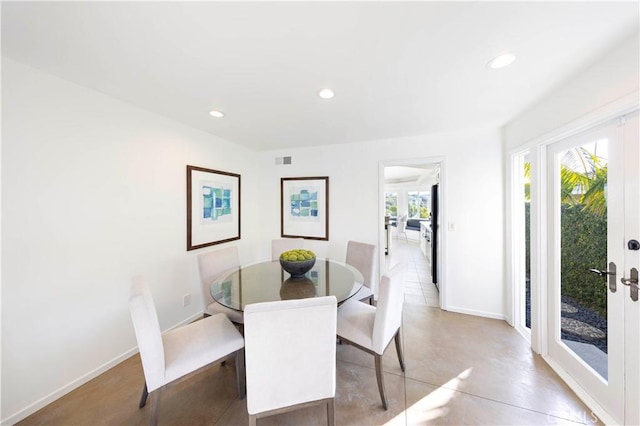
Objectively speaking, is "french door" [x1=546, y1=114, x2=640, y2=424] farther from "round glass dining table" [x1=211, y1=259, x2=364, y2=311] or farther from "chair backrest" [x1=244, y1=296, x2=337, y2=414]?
"chair backrest" [x1=244, y1=296, x2=337, y2=414]

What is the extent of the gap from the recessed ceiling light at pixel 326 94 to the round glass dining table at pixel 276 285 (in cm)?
162

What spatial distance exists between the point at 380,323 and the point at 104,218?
2413 millimetres

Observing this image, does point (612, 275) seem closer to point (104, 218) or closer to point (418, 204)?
point (104, 218)

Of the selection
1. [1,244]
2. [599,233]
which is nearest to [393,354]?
[599,233]

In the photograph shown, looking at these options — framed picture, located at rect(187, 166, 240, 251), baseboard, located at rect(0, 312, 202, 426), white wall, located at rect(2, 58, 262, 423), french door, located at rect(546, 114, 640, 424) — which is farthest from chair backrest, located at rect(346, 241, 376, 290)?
baseboard, located at rect(0, 312, 202, 426)

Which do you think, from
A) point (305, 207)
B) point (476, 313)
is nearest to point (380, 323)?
point (476, 313)

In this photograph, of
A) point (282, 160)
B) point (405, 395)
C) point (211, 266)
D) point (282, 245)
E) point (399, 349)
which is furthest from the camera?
point (282, 160)

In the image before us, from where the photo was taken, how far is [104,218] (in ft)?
6.36

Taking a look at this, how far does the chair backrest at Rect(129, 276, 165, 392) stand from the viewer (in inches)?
49.8

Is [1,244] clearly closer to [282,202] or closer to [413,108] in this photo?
[282,202]

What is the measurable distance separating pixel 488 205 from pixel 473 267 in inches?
31.5

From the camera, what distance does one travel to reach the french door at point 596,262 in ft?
4.40

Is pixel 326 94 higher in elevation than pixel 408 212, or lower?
higher

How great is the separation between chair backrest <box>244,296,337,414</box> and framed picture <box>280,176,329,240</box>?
236cm
